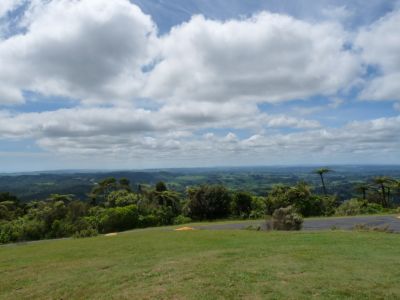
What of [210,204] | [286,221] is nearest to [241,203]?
[210,204]

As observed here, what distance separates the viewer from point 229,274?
29.2 feet

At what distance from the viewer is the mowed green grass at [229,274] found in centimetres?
743

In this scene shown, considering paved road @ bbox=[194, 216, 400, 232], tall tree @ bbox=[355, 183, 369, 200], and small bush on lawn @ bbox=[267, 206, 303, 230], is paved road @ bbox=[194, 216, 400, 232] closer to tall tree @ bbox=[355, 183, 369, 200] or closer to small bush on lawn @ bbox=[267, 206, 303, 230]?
small bush on lawn @ bbox=[267, 206, 303, 230]

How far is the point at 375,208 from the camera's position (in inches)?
1467

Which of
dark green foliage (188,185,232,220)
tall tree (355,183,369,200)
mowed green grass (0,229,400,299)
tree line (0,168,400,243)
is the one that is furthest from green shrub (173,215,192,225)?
tall tree (355,183,369,200)

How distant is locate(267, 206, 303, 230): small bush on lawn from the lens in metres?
21.3

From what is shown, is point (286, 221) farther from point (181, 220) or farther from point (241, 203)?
point (241, 203)

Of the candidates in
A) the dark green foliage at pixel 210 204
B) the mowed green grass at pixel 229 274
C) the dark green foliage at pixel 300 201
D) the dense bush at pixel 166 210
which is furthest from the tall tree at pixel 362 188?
the mowed green grass at pixel 229 274

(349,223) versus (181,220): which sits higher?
(349,223)

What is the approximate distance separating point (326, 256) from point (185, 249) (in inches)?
253

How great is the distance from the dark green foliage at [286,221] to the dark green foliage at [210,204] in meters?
20.4

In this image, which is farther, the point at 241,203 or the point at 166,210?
the point at 241,203

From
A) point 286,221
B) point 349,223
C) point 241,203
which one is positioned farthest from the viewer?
point 241,203

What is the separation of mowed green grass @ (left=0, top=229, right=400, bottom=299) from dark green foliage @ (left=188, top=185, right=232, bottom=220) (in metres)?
27.9
